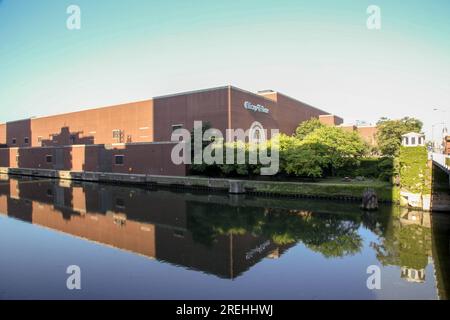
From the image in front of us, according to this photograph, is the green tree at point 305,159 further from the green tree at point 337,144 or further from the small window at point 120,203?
the small window at point 120,203

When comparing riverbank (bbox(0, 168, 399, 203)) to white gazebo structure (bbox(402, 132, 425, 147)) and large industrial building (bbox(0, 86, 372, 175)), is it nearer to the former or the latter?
large industrial building (bbox(0, 86, 372, 175))

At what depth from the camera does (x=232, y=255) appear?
52.9 feet

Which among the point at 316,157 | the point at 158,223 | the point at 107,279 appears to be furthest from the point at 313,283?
the point at 316,157

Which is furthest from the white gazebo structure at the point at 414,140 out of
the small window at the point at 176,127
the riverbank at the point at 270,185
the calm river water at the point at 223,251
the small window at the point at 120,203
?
the small window at the point at 176,127

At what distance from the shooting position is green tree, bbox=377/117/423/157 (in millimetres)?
52750

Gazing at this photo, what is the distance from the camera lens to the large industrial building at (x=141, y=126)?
1902 inches

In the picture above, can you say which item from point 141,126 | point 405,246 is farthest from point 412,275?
point 141,126

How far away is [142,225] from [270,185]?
56.6ft

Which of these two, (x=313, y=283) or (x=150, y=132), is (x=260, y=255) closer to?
(x=313, y=283)

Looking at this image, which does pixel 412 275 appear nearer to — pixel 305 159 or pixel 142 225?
pixel 142 225

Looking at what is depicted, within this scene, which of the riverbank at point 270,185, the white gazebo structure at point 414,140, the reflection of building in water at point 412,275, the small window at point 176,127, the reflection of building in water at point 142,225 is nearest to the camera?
the reflection of building in water at point 412,275

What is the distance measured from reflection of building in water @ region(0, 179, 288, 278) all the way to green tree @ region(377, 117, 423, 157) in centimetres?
3687

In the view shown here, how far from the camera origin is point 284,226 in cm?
2205

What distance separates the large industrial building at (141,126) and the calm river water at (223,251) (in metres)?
21.4
